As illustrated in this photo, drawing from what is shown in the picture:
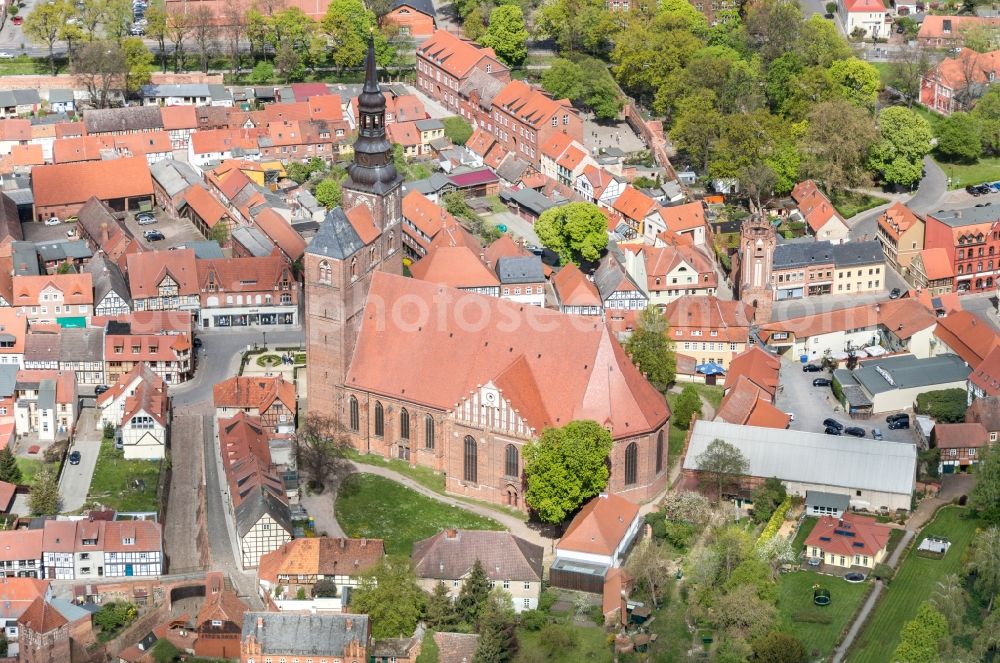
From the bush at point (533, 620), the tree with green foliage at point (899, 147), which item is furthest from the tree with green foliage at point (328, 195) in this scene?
the bush at point (533, 620)

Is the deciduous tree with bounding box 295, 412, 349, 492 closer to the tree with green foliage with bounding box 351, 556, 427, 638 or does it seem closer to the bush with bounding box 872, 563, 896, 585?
the tree with green foliage with bounding box 351, 556, 427, 638

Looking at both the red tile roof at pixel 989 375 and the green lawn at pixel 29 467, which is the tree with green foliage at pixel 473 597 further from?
the red tile roof at pixel 989 375

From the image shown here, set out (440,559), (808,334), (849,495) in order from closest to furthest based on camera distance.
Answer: (440,559) < (849,495) < (808,334)

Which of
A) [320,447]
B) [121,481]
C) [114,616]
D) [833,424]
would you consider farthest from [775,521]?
[121,481]

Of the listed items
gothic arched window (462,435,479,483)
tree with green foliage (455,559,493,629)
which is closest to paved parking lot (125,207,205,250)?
gothic arched window (462,435,479,483)

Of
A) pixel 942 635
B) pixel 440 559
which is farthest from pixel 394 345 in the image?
pixel 942 635

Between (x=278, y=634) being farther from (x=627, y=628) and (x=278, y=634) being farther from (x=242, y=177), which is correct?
(x=242, y=177)
